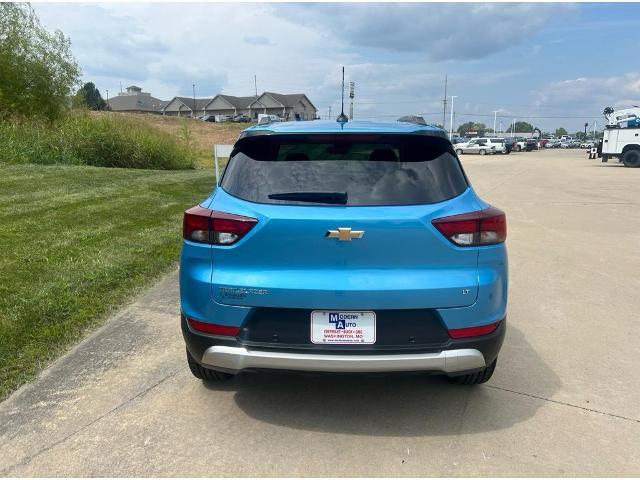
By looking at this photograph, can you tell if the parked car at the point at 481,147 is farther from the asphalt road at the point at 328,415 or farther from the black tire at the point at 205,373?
the black tire at the point at 205,373

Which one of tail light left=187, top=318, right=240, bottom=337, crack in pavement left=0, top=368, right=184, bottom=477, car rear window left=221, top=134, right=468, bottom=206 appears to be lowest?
crack in pavement left=0, top=368, right=184, bottom=477

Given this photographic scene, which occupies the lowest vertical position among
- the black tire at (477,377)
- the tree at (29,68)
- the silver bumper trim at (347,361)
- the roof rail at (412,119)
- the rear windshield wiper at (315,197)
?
the black tire at (477,377)

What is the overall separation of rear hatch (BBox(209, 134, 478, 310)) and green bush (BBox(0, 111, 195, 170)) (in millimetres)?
15626

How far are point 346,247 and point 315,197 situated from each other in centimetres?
33

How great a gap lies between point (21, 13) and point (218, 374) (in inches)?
1076

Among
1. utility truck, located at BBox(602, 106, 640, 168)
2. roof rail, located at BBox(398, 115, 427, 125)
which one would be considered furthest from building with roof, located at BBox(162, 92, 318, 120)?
roof rail, located at BBox(398, 115, 427, 125)

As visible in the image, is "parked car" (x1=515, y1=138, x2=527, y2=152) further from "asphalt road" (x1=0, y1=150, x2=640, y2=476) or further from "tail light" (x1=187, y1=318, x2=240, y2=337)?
"tail light" (x1=187, y1=318, x2=240, y2=337)

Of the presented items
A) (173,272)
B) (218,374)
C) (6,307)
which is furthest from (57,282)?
(218,374)

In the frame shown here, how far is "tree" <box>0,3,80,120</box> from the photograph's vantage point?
2333 cm

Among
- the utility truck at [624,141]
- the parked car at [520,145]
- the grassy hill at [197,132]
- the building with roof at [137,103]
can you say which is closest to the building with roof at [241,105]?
the building with roof at [137,103]

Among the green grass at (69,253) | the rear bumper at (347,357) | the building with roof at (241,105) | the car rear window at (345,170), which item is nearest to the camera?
the rear bumper at (347,357)

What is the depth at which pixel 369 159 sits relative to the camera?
115 inches

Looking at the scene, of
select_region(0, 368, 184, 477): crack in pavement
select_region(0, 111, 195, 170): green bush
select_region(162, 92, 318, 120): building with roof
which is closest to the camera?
select_region(0, 368, 184, 477): crack in pavement

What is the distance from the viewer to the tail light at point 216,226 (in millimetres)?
2736
